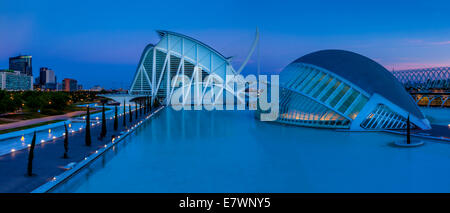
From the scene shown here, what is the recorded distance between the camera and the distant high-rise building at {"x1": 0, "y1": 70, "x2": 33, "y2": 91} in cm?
15638

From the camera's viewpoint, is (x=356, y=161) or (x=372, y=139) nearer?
(x=356, y=161)

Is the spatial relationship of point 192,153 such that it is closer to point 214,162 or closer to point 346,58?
point 214,162

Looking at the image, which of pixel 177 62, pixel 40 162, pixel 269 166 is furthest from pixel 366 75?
pixel 177 62

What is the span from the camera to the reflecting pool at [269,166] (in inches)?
366

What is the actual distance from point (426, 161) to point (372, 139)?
5.64 m

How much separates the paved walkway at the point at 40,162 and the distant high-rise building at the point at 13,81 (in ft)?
582

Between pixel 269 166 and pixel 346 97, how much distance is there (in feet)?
46.3

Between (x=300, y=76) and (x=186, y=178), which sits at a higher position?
(x=300, y=76)

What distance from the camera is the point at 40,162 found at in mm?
11711

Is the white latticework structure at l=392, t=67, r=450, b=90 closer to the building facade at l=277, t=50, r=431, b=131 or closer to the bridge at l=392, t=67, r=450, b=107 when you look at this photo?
the bridge at l=392, t=67, r=450, b=107
